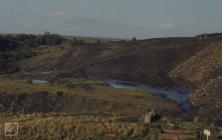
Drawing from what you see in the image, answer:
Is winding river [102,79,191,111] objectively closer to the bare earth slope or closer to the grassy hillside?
the bare earth slope

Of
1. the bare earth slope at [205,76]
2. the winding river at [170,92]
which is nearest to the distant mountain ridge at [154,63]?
the bare earth slope at [205,76]

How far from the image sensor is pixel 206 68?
3088 inches

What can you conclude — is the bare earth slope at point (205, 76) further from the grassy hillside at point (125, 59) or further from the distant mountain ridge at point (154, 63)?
the grassy hillside at point (125, 59)

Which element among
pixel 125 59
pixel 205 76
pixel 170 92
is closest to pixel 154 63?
pixel 125 59

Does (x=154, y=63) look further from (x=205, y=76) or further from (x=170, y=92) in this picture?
(x=170, y=92)

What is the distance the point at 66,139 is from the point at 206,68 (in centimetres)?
4931

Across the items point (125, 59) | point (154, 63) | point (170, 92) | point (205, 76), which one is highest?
point (125, 59)

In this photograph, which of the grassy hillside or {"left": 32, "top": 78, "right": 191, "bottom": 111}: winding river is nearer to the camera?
{"left": 32, "top": 78, "right": 191, "bottom": 111}: winding river

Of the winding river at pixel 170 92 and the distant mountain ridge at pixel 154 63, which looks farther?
the distant mountain ridge at pixel 154 63

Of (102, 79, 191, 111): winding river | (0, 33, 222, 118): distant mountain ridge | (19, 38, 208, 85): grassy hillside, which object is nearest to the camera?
(102, 79, 191, 111): winding river

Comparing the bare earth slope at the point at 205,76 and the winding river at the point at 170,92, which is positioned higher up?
the bare earth slope at the point at 205,76

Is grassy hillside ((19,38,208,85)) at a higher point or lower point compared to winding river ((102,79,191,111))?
higher

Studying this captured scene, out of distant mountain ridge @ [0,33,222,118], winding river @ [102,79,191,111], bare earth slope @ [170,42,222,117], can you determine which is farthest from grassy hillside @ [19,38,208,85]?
winding river @ [102,79,191,111]

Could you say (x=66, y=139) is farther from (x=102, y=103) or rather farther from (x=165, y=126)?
(x=102, y=103)
